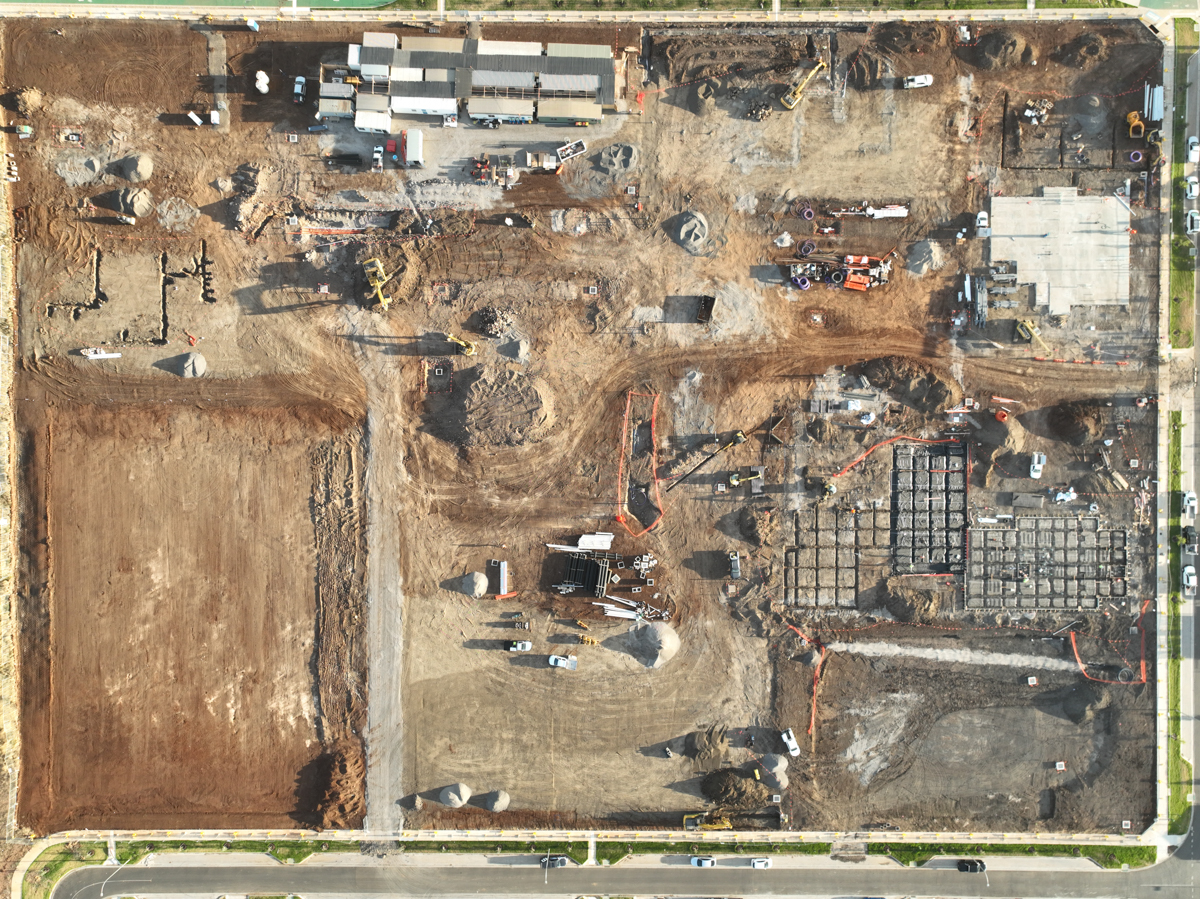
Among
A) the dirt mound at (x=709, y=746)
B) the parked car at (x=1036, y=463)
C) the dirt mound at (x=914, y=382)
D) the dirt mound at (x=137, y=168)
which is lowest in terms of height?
the dirt mound at (x=709, y=746)

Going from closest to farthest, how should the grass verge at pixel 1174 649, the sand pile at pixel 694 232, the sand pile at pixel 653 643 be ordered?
the sand pile at pixel 694 232, the sand pile at pixel 653 643, the grass verge at pixel 1174 649

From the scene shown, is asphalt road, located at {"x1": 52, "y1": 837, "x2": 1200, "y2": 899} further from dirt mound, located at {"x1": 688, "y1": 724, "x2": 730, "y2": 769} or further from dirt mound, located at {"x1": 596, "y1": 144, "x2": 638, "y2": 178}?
dirt mound, located at {"x1": 596, "y1": 144, "x2": 638, "y2": 178}

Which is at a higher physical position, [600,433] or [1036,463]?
[600,433]

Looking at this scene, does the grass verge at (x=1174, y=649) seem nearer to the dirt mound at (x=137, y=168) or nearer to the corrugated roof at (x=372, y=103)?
the corrugated roof at (x=372, y=103)

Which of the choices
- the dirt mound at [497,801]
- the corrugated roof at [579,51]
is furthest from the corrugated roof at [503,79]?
the dirt mound at [497,801]

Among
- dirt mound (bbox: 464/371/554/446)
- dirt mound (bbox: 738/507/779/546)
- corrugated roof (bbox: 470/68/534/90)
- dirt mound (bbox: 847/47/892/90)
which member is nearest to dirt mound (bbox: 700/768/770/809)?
dirt mound (bbox: 738/507/779/546)

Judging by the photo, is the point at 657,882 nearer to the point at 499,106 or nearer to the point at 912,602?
the point at 912,602

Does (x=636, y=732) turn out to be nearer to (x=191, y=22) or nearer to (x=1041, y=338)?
(x=1041, y=338)

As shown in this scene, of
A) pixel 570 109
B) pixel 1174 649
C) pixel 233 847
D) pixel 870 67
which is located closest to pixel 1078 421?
pixel 1174 649
